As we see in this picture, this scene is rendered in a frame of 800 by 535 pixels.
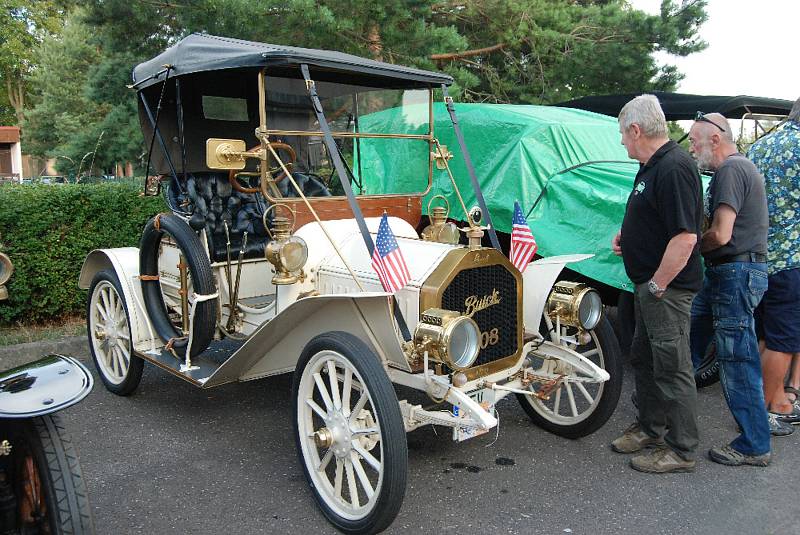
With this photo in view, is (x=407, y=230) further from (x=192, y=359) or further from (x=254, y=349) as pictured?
(x=192, y=359)

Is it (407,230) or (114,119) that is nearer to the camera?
(407,230)

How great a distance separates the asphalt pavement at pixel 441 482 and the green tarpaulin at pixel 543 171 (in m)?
1.35

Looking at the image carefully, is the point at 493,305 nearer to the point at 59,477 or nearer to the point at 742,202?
the point at 742,202

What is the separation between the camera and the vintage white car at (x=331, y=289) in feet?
8.89

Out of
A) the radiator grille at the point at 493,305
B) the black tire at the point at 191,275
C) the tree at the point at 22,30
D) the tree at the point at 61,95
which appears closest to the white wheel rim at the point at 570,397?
the radiator grille at the point at 493,305

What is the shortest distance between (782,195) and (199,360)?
11.4 feet

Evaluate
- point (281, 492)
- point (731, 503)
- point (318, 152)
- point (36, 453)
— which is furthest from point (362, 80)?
point (731, 503)

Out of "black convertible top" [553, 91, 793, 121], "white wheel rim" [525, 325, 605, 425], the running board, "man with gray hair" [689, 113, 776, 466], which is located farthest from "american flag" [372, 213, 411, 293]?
"black convertible top" [553, 91, 793, 121]

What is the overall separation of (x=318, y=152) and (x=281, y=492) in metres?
2.11

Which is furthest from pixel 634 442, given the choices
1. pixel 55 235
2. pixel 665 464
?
pixel 55 235

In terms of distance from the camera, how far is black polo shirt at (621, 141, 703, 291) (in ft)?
9.44

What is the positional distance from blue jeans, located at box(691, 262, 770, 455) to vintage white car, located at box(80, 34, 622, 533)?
569 mm

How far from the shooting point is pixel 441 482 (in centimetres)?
313

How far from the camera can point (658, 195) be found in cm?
296
